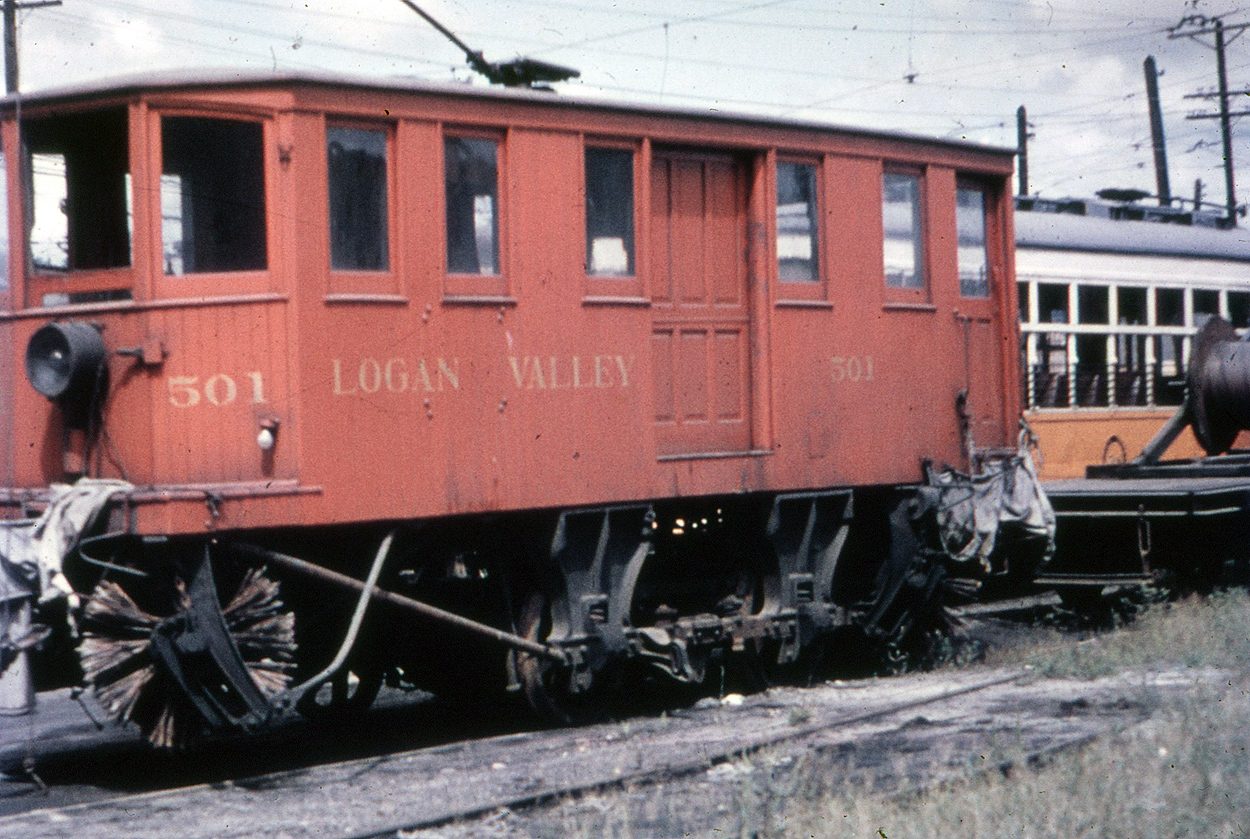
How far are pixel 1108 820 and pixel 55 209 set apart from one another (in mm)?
5732

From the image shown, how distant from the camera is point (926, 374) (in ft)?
34.8

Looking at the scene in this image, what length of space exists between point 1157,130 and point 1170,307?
23103 mm

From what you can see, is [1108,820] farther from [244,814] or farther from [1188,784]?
[244,814]

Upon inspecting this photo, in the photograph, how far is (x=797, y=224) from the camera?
9805mm

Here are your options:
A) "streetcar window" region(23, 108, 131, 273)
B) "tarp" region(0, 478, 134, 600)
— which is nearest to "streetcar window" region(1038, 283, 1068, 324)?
"streetcar window" region(23, 108, 131, 273)

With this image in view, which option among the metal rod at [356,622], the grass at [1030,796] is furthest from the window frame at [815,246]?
the grass at [1030,796]

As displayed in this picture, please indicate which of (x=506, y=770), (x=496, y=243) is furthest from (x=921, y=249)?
(x=506, y=770)

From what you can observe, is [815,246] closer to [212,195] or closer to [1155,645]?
[1155,645]

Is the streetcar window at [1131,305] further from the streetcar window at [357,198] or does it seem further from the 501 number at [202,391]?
the 501 number at [202,391]

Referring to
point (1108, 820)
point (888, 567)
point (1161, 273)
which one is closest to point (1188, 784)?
point (1108, 820)

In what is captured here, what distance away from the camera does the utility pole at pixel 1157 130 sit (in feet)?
129

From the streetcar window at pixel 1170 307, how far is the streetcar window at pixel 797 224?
9114 mm

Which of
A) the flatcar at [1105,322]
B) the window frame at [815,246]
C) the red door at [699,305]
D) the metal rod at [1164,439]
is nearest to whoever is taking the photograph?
the red door at [699,305]

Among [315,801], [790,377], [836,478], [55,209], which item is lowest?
[315,801]
